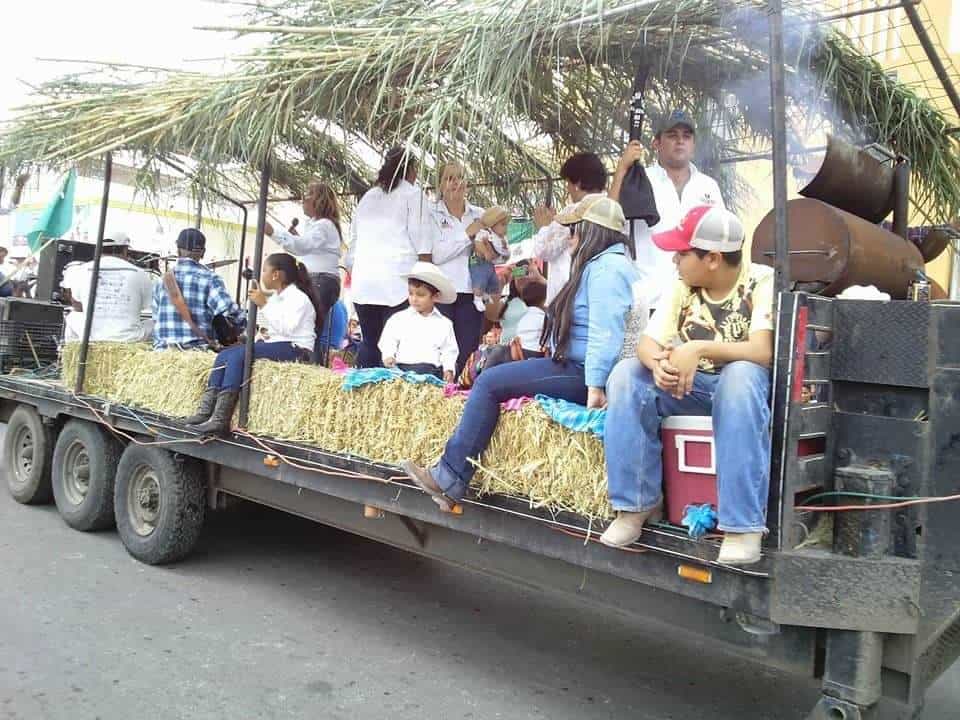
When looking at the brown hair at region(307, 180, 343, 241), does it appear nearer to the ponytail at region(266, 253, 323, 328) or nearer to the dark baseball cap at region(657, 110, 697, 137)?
the ponytail at region(266, 253, 323, 328)

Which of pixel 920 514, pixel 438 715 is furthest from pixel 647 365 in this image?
pixel 438 715

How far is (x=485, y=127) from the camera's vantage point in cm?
359

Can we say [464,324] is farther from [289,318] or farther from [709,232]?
[709,232]

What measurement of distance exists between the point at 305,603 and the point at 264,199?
2452mm

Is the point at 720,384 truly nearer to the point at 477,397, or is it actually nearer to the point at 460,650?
the point at 477,397

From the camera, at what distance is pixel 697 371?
286cm

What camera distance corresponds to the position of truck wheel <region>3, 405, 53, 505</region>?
6.43m

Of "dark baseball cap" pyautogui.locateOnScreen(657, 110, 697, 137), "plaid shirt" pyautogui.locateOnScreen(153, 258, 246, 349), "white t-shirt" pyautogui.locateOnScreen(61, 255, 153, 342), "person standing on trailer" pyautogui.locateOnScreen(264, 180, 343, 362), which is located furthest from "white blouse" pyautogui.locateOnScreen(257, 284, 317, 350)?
"dark baseball cap" pyautogui.locateOnScreen(657, 110, 697, 137)

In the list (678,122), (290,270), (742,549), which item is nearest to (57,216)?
(290,270)

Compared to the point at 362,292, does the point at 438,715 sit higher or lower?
lower

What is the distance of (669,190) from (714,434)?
2.14 meters

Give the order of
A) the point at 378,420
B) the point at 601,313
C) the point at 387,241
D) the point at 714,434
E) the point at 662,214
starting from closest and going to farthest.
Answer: the point at 714,434
the point at 601,313
the point at 378,420
the point at 662,214
the point at 387,241

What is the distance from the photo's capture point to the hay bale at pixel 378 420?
309 cm

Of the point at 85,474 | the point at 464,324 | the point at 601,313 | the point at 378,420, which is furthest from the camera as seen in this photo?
the point at 85,474
